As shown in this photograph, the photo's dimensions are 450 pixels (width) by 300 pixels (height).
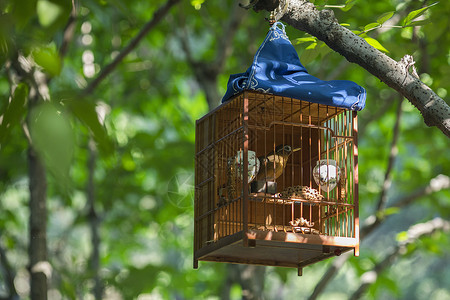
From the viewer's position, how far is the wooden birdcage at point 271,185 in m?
3.67

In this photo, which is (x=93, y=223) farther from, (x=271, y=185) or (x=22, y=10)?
(x=22, y=10)

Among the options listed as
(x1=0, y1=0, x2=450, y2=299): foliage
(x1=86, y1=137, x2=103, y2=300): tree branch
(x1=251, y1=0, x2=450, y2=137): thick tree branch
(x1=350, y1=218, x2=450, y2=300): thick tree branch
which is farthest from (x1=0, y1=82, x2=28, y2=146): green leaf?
(x1=86, y1=137, x2=103, y2=300): tree branch

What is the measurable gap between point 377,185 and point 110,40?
4.86 metres

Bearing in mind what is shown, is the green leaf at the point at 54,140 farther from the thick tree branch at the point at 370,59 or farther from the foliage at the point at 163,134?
the foliage at the point at 163,134

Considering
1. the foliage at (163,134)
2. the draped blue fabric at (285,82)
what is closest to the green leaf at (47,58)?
the draped blue fabric at (285,82)

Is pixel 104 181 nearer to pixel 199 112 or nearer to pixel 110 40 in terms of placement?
pixel 110 40

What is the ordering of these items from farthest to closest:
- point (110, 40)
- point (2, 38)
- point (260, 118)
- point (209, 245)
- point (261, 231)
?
point (110, 40) < point (260, 118) < point (209, 245) < point (261, 231) < point (2, 38)

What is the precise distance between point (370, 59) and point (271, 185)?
95 centimetres

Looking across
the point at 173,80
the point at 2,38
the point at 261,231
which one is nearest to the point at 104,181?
the point at 173,80

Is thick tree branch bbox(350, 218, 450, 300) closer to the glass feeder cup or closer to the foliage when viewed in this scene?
the foliage

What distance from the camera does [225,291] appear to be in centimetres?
704

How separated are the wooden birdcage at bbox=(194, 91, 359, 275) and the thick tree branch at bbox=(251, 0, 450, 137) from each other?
1.87 feet

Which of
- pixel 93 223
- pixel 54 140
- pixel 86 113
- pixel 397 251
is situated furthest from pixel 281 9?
pixel 93 223

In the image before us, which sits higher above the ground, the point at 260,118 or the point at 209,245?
the point at 260,118
